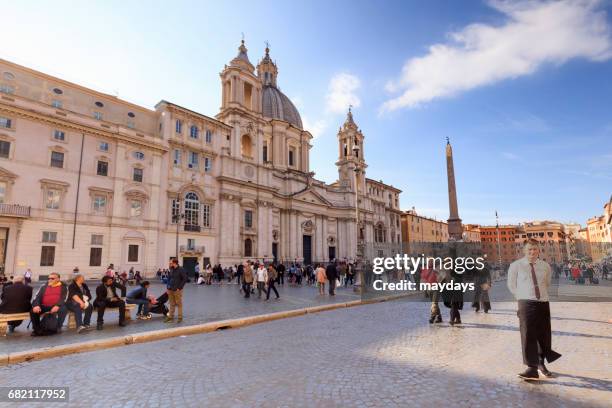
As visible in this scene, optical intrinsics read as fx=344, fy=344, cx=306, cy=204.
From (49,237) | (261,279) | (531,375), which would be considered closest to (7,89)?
(49,237)

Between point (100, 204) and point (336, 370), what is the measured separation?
89.8 ft

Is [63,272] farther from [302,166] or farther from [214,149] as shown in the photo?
[302,166]

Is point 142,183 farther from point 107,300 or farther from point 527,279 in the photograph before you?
point 527,279

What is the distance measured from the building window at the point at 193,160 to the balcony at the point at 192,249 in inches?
302

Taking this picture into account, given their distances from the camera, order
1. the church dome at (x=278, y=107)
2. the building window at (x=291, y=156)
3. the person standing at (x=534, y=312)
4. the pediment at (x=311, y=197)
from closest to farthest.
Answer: the person standing at (x=534, y=312) < the pediment at (x=311, y=197) < the church dome at (x=278, y=107) < the building window at (x=291, y=156)

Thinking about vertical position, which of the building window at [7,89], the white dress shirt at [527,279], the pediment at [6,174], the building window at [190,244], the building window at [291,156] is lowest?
the white dress shirt at [527,279]

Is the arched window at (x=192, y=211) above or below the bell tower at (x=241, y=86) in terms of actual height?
below

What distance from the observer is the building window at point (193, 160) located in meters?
33.2

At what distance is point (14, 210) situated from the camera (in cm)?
2217

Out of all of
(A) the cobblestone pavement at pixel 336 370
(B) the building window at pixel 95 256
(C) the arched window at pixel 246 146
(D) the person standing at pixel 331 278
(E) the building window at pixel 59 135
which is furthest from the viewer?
(C) the arched window at pixel 246 146

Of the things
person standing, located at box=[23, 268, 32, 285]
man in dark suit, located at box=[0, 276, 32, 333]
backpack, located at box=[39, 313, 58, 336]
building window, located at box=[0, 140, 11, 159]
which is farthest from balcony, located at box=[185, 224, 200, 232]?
backpack, located at box=[39, 313, 58, 336]

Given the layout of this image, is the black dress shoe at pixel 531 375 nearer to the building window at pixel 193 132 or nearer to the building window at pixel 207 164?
the building window at pixel 207 164

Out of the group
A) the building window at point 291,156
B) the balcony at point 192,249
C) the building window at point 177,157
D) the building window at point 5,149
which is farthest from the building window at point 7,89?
the building window at point 291,156

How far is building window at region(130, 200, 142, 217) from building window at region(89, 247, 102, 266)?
3711 millimetres
